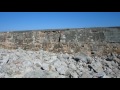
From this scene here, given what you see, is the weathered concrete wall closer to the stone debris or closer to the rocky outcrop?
the rocky outcrop

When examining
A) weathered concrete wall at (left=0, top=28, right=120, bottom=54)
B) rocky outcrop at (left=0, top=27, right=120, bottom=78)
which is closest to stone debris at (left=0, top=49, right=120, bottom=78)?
rocky outcrop at (left=0, top=27, right=120, bottom=78)

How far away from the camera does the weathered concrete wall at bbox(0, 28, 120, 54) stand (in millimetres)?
5934

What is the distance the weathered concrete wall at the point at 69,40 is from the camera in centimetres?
593

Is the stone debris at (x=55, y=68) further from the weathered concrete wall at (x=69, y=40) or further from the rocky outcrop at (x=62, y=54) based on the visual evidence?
the weathered concrete wall at (x=69, y=40)

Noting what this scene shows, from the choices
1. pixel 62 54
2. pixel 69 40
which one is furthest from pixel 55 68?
pixel 69 40

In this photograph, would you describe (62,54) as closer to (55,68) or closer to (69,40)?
(69,40)

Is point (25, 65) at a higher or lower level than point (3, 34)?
lower

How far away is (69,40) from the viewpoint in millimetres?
6242

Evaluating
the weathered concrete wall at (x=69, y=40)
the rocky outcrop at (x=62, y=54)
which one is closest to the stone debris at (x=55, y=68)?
the rocky outcrop at (x=62, y=54)
